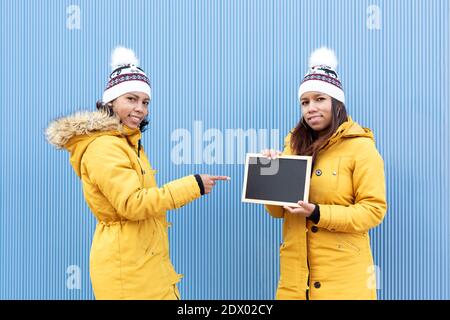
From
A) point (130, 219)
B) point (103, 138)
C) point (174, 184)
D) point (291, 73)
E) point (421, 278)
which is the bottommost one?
point (421, 278)

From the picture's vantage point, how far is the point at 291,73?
221 centimetres

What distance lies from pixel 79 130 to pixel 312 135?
906mm

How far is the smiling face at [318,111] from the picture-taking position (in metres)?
1.69

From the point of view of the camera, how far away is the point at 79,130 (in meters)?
1.55

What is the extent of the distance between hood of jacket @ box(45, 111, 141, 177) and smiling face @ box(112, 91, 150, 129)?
6cm

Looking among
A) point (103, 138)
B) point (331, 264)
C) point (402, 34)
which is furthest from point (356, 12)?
point (103, 138)

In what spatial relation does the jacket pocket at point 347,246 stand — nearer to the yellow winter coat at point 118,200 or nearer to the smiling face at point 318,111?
the smiling face at point 318,111

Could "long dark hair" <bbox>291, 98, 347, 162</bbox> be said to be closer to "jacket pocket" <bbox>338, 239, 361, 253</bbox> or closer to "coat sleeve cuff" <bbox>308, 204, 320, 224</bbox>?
"coat sleeve cuff" <bbox>308, 204, 320, 224</bbox>

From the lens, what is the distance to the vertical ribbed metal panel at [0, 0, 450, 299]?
217cm

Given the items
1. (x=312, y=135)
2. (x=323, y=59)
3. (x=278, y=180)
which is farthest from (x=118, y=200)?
(x=323, y=59)

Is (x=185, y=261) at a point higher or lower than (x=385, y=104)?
lower

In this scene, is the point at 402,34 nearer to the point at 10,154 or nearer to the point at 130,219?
the point at 130,219

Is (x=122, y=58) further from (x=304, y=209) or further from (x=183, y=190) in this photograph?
(x=304, y=209)

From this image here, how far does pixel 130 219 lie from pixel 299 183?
626 mm
